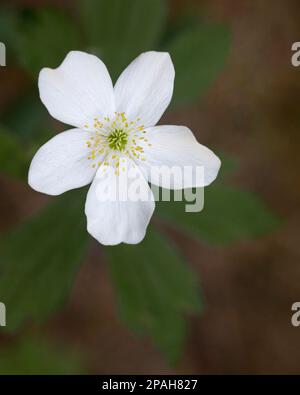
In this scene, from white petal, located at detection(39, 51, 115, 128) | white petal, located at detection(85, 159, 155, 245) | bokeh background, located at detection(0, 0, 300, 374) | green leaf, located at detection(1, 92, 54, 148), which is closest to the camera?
white petal, located at detection(39, 51, 115, 128)

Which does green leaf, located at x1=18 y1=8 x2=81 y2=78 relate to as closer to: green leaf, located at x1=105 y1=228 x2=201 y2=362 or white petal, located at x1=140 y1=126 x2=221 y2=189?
white petal, located at x1=140 y1=126 x2=221 y2=189

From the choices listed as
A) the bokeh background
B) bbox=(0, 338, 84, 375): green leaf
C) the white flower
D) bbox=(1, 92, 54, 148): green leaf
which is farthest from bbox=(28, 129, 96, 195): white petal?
bbox=(0, 338, 84, 375): green leaf

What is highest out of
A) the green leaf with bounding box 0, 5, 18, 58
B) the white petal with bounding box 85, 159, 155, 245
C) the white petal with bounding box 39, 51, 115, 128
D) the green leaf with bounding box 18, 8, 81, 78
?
the green leaf with bounding box 0, 5, 18, 58

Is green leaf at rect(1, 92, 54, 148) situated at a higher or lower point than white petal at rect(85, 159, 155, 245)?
higher

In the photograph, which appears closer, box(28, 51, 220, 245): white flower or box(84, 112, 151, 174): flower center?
box(28, 51, 220, 245): white flower

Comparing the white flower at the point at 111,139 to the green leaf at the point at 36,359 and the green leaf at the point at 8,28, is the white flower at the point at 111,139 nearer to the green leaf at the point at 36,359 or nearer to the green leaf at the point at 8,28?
the green leaf at the point at 8,28

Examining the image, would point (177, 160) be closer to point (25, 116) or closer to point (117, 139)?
point (117, 139)

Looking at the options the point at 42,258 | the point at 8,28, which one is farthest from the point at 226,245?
the point at 8,28
